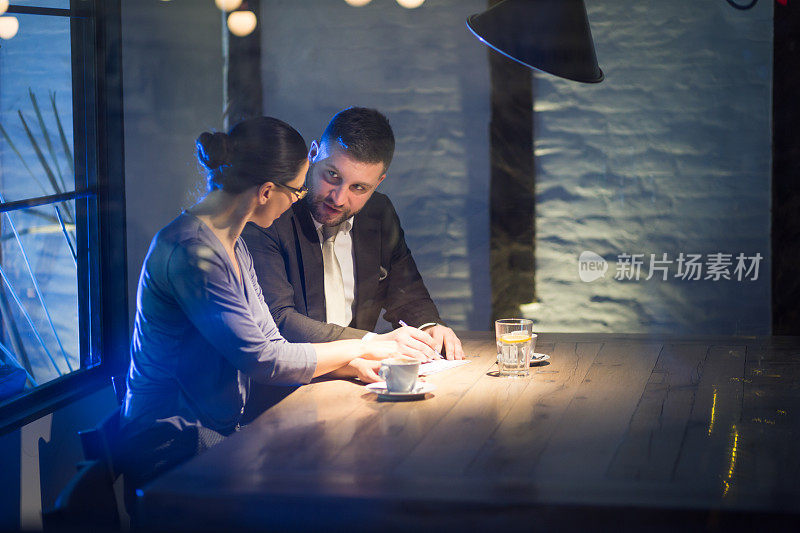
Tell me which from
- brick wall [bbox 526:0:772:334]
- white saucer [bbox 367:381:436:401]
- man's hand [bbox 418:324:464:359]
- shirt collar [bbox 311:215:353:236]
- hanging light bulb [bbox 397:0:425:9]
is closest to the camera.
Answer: white saucer [bbox 367:381:436:401]

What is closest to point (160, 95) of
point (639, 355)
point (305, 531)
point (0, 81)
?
point (0, 81)

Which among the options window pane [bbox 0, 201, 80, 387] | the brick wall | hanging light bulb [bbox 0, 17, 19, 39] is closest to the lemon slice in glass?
the brick wall

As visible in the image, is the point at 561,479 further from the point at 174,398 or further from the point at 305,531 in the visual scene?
the point at 174,398

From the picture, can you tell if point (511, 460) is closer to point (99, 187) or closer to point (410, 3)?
point (99, 187)

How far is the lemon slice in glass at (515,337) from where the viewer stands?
2.23 metres

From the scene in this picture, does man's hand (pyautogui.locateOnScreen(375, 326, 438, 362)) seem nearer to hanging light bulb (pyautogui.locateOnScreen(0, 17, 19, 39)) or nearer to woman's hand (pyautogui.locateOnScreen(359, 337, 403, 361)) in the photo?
woman's hand (pyautogui.locateOnScreen(359, 337, 403, 361))

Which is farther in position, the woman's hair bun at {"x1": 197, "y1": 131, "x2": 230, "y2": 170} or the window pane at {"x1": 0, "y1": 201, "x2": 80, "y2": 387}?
the window pane at {"x1": 0, "y1": 201, "x2": 80, "y2": 387}

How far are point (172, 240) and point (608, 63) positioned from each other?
7.53 ft

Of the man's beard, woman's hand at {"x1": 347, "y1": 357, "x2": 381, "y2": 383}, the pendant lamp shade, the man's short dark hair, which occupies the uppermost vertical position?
the pendant lamp shade

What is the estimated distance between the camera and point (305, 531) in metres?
1.37

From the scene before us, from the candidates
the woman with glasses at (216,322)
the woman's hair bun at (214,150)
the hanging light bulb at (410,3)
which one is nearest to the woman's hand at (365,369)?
the woman with glasses at (216,322)

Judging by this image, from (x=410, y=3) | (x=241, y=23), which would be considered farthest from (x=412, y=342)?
(x=241, y=23)

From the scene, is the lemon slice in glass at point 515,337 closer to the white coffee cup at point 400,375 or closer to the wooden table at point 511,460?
the wooden table at point 511,460

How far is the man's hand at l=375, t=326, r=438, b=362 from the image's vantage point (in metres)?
2.33
